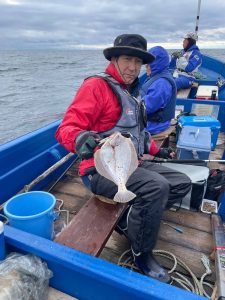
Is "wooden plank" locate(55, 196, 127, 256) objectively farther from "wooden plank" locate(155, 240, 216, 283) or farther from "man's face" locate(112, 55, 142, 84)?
"man's face" locate(112, 55, 142, 84)

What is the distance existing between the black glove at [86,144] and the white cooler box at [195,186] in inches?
72.4

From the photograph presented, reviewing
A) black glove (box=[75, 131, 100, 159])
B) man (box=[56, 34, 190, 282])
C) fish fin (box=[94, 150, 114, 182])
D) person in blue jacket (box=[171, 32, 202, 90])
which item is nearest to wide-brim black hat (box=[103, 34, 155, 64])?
man (box=[56, 34, 190, 282])

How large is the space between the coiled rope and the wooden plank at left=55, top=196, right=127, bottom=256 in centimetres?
48

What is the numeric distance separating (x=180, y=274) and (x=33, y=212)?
1478 millimetres

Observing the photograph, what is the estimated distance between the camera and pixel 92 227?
2.38 metres

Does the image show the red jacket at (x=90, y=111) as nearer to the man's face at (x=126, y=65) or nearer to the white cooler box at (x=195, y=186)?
the man's face at (x=126, y=65)

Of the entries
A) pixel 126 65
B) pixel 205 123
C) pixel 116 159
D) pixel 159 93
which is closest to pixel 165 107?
pixel 159 93

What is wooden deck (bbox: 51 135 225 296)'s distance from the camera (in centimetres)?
279

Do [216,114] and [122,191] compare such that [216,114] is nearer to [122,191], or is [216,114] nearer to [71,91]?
[122,191]

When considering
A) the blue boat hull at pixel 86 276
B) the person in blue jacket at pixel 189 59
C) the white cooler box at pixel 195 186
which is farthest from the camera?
the person in blue jacket at pixel 189 59

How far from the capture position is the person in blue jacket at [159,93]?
4621 millimetres

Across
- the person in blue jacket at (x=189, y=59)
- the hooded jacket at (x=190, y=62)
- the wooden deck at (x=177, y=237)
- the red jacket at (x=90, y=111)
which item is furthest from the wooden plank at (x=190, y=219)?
the hooded jacket at (x=190, y=62)

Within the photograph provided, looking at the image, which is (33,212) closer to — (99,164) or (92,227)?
(92,227)

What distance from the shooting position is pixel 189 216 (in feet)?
11.5
